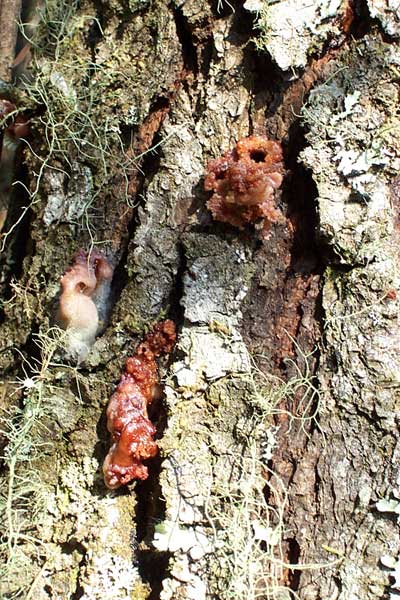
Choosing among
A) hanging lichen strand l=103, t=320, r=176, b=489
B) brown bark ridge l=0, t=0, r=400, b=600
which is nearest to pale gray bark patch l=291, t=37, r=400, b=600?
brown bark ridge l=0, t=0, r=400, b=600

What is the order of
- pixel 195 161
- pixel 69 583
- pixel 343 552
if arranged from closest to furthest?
pixel 343 552 → pixel 69 583 → pixel 195 161

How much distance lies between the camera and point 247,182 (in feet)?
5.14

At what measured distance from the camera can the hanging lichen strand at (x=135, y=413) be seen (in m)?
1.52

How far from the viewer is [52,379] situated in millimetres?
1656

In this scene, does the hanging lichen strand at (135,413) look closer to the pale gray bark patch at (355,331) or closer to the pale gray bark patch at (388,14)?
the pale gray bark patch at (355,331)

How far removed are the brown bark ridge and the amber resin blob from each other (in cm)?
3

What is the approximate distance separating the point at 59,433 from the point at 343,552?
0.71m

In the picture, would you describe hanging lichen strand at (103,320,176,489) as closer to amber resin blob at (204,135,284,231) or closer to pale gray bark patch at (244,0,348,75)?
amber resin blob at (204,135,284,231)

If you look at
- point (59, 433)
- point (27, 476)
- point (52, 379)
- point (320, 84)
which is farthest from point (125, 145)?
point (27, 476)

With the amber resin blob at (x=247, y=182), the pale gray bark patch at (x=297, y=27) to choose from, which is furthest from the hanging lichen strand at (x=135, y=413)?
the pale gray bark patch at (x=297, y=27)

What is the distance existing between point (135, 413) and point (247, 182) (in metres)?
0.60

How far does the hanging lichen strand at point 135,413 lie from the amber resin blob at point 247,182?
308 millimetres

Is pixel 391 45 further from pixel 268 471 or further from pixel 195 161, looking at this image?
pixel 268 471

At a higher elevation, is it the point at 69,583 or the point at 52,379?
the point at 52,379
